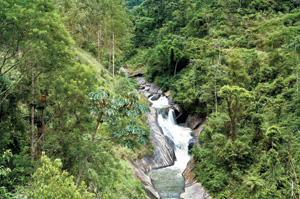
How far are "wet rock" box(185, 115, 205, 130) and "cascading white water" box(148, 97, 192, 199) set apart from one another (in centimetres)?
77

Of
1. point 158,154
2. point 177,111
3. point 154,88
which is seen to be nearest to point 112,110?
point 158,154

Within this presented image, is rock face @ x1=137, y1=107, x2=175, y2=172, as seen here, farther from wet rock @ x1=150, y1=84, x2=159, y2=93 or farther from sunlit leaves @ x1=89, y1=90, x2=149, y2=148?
wet rock @ x1=150, y1=84, x2=159, y2=93

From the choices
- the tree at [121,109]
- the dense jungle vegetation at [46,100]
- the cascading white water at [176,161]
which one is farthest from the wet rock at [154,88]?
the tree at [121,109]

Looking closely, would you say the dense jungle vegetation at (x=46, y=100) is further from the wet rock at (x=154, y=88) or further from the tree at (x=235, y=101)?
the wet rock at (x=154, y=88)

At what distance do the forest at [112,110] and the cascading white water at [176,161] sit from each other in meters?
1.99

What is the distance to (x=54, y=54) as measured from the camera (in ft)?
24.0

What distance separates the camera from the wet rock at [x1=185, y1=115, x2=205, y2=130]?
2380 centimetres

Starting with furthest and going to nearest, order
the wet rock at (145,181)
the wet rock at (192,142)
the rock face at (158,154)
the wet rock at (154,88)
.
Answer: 1. the wet rock at (154,88)
2. the wet rock at (192,142)
3. the rock face at (158,154)
4. the wet rock at (145,181)

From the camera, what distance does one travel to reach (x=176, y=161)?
1964 centimetres

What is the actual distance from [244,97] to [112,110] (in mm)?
10625

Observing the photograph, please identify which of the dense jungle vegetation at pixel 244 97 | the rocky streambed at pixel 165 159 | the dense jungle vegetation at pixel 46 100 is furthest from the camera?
the rocky streambed at pixel 165 159

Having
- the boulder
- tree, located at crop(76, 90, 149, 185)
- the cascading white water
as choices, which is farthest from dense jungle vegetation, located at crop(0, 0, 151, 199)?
the boulder

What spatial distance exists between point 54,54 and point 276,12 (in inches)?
1654

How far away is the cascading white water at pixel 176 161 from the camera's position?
1529 centimetres
